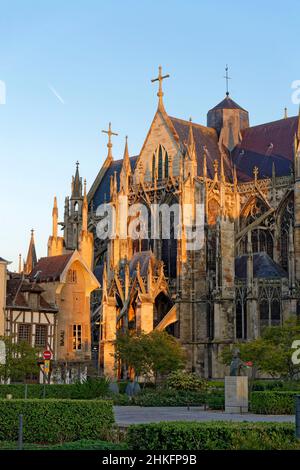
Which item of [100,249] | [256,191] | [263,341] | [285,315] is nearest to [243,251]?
[256,191]

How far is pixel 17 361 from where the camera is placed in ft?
132

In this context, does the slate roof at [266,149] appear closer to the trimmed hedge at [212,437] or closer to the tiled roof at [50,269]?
the tiled roof at [50,269]

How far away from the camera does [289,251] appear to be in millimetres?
54000

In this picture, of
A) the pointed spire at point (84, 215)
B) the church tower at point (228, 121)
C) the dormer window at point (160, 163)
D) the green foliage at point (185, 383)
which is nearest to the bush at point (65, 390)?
the green foliage at point (185, 383)

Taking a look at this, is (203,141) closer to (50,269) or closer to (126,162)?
(126,162)

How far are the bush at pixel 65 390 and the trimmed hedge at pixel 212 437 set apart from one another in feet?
55.7

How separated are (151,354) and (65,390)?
13.4 meters

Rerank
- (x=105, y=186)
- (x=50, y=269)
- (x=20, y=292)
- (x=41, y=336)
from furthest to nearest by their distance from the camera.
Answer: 1. (x=105, y=186)
2. (x=50, y=269)
3. (x=41, y=336)
4. (x=20, y=292)

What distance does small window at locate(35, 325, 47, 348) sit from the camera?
49750 millimetres

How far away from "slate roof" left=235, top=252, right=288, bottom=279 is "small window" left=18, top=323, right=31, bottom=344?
1541cm

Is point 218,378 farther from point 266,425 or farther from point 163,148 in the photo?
point 266,425

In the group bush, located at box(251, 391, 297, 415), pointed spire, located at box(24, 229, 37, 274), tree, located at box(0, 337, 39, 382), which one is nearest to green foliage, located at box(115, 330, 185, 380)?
tree, located at box(0, 337, 39, 382)

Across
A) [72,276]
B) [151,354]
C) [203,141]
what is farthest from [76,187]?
[151,354]

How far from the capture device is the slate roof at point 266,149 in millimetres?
63844
